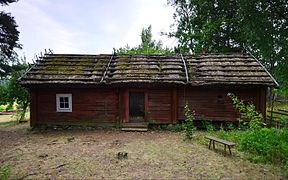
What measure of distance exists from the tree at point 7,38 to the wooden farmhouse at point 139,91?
6.03 meters

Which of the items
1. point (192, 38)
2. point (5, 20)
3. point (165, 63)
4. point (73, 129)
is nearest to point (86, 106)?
point (73, 129)

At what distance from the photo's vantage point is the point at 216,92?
45.7 ft

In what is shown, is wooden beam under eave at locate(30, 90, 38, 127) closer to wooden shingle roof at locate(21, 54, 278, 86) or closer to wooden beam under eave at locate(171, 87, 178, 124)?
wooden shingle roof at locate(21, 54, 278, 86)

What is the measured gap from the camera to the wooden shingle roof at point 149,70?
1354cm

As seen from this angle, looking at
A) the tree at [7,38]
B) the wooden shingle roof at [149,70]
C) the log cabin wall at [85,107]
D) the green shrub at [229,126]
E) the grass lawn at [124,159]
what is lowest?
the grass lawn at [124,159]

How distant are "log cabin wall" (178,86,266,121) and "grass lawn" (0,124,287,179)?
2.22 metres

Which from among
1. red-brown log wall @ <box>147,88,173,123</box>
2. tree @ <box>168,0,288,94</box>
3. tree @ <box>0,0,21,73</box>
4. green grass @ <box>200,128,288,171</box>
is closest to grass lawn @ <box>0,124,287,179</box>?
green grass @ <box>200,128,288,171</box>

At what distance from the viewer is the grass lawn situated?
6.72m

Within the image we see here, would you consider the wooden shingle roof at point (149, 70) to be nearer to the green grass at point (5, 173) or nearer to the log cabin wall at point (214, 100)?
the log cabin wall at point (214, 100)

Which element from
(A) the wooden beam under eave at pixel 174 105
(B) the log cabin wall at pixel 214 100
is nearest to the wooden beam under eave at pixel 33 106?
(A) the wooden beam under eave at pixel 174 105

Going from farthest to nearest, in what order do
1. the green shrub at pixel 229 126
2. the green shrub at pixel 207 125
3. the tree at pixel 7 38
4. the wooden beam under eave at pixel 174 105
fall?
the tree at pixel 7 38
the wooden beam under eave at pixel 174 105
the green shrub at pixel 207 125
the green shrub at pixel 229 126

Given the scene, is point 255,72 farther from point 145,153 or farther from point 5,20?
point 5,20

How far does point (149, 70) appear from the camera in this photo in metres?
14.6

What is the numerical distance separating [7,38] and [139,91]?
13052 millimetres
